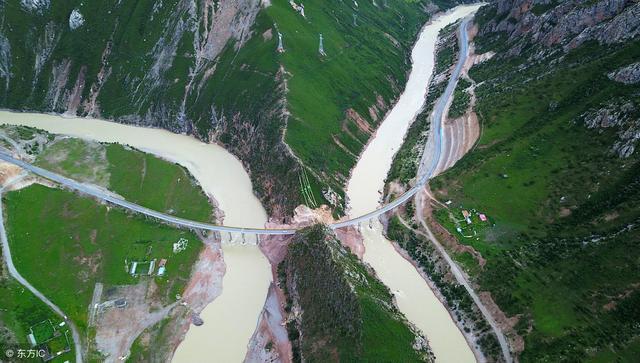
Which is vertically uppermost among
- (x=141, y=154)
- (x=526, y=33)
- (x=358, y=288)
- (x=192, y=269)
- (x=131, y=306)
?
(x=526, y=33)

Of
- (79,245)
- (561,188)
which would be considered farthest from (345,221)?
(79,245)

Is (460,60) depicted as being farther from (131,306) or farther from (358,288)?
(131,306)

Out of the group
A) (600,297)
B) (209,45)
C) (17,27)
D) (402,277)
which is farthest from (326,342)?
(17,27)

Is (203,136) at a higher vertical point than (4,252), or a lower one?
higher

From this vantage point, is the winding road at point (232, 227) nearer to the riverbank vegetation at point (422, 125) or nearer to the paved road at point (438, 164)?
the paved road at point (438, 164)

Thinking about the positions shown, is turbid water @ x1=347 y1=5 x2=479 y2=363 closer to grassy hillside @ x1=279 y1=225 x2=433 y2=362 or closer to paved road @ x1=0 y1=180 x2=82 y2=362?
grassy hillside @ x1=279 y1=225 x2=433 y2=362

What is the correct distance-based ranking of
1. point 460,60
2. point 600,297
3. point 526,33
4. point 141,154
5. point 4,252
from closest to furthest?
point 600,297, point 4,252, point 141,154, point 526,33, point 460,60

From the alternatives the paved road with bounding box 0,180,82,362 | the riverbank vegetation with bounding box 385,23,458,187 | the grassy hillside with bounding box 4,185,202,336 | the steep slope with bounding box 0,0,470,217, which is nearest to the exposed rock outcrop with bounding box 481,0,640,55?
the riverbank vegetation with bounding box 385,23,458,187
